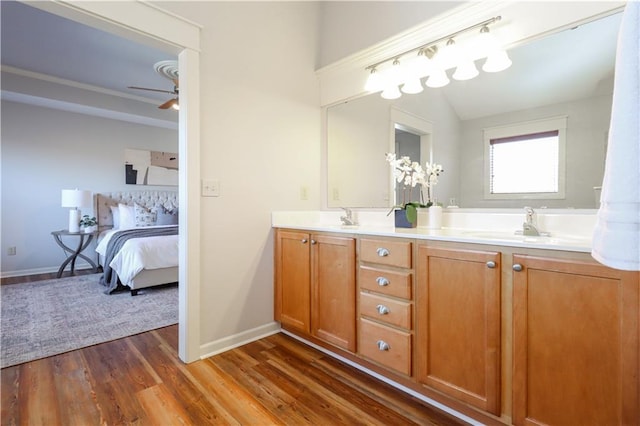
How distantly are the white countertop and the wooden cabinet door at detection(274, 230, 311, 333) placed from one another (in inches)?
4.4

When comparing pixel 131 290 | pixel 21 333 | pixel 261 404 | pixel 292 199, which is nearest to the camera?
pixel 261 404

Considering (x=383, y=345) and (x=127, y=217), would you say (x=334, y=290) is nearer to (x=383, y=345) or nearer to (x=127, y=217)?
(x=383, y=345)

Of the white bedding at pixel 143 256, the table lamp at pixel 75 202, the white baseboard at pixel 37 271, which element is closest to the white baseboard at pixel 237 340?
the white bedding at pixel 143 256

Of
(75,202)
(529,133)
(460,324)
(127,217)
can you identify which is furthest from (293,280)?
(75,202)

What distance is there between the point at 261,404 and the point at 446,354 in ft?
3.12

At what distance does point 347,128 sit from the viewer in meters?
2.61

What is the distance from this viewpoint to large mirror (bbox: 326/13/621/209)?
147cm

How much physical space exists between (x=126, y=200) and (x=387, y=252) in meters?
5.01

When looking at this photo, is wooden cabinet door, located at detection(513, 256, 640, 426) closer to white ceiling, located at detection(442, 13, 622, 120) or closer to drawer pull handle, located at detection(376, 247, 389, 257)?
drawer pull handle, located at detection(376, 247, 389, 257)

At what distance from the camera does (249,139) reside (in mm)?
2244

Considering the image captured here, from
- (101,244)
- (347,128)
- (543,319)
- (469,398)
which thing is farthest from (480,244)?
(101,244)

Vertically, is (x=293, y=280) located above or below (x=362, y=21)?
below

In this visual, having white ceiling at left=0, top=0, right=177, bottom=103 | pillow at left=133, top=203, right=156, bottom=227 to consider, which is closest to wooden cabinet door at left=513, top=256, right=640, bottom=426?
white ceiling at left=0, top=0, right=177, bottom=103

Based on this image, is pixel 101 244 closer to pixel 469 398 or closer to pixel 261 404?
pixel 261 404
